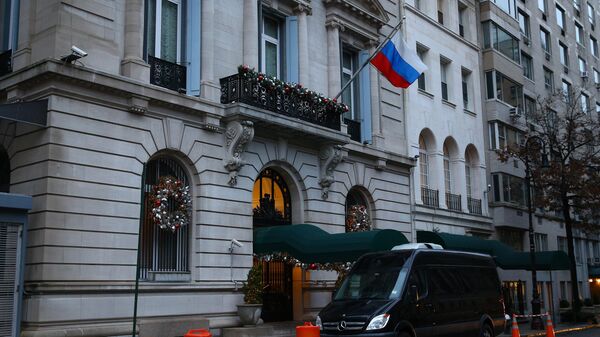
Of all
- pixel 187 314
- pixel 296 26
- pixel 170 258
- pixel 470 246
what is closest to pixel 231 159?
pixel 170 258

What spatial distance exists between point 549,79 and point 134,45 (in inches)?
1474

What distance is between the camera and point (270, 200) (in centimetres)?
2327

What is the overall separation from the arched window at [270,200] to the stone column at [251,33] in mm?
3828

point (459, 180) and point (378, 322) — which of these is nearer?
point (378, 322)

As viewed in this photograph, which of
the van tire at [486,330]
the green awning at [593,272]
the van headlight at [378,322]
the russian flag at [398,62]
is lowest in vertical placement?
the van tire at [486,330]

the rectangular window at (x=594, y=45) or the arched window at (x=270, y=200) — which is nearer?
the arched window at (x=270, y=200)

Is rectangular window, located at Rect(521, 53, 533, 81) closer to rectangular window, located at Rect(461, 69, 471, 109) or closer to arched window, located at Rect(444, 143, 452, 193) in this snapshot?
rectangular window, located at Rect(461, 69, 471, 109)

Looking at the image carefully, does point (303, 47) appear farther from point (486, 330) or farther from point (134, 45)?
point (486, 330)

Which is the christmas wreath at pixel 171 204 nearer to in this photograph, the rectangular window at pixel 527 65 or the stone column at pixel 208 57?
the stone column at pixel 208 57

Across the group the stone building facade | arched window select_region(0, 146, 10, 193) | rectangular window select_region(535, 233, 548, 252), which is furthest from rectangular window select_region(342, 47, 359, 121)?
rectangular window select_region(535, 233, 548, 252)

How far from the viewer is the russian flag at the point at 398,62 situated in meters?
24.0

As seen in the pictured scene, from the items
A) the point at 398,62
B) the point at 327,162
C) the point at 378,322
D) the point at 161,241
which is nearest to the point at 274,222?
the point at 327,162

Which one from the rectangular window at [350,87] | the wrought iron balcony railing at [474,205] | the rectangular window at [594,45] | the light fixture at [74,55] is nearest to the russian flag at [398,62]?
the rectangular window at [350,87]

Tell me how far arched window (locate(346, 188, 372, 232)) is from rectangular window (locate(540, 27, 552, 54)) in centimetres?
2660
